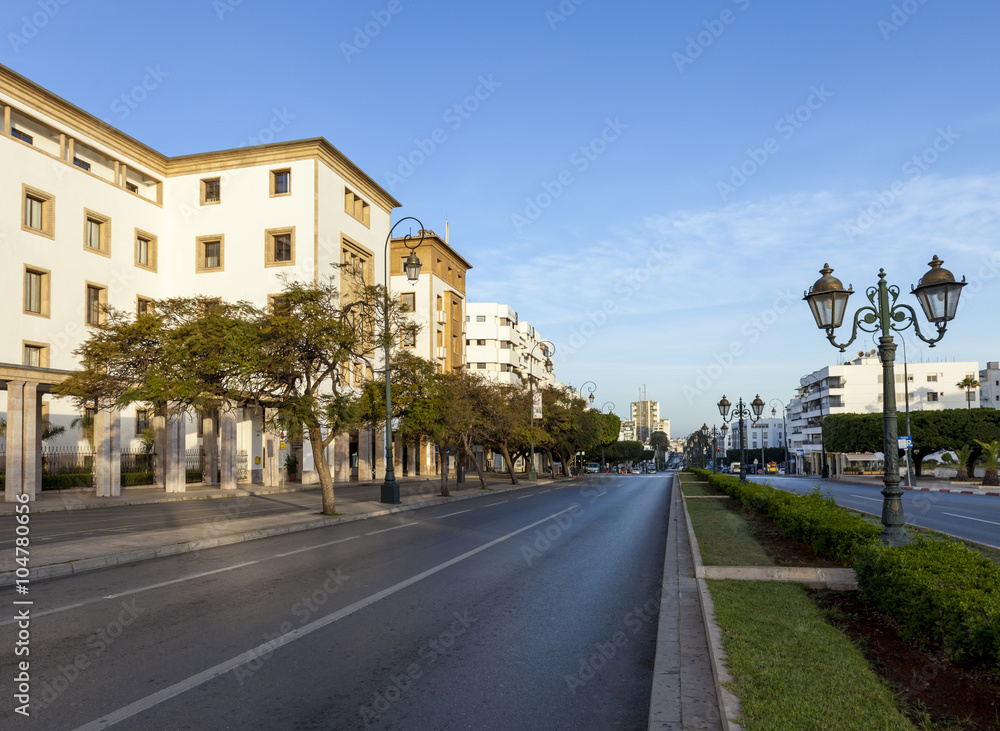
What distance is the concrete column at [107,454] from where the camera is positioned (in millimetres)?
28750

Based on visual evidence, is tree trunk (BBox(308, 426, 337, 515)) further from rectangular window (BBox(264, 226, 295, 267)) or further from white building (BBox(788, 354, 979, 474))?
white building (BBox(788, 354, 979, 474))

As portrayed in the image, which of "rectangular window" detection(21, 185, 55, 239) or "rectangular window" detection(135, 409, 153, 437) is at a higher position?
"rectangular window" detection(21, 185, 55, 239)

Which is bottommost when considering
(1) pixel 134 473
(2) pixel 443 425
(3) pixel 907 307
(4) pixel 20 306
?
(1) pixel 134 473

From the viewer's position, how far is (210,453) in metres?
40.8

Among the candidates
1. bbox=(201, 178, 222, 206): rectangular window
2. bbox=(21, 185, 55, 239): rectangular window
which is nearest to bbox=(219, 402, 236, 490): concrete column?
bbox=(21, 185, 55, 239): rectangular window

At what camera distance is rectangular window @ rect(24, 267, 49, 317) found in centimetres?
3525

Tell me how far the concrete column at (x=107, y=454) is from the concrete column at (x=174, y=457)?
458 cm

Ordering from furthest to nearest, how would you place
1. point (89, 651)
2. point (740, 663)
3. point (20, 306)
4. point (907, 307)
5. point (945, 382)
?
point (945, 382) → point (20, 306) → point (907, 307) → point (89, 651) → point (740, 663)

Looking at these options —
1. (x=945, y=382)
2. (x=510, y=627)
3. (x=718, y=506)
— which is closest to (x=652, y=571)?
(x=510, y=627)

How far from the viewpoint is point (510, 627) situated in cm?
737

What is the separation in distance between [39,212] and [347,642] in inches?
1499

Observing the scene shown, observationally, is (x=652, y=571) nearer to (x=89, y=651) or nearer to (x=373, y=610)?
(x=373, y=610)

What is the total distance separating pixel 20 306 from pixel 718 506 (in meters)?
33.7

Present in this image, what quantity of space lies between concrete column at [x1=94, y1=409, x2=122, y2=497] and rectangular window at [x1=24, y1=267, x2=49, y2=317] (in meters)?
10.4
